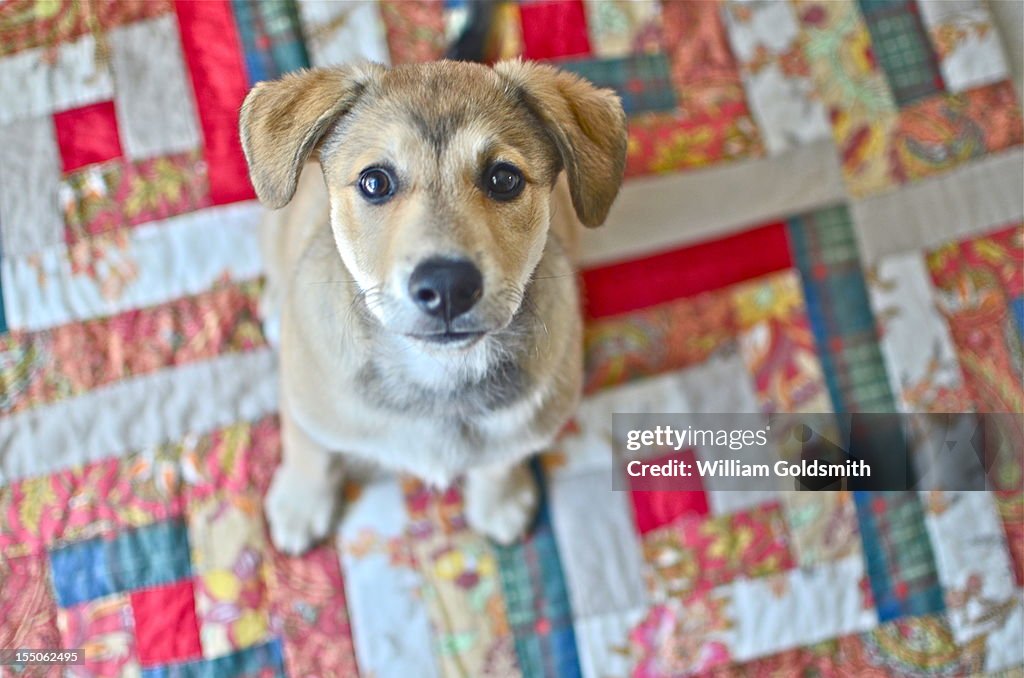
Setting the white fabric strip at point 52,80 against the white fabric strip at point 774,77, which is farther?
the white fabric strip at point 774,77

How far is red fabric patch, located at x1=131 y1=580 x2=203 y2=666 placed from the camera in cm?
227

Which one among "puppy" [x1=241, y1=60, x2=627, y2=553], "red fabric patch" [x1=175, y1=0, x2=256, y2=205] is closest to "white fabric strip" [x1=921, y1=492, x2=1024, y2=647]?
"puppy" [x1=241, y1=60, x2=627, y2=553]

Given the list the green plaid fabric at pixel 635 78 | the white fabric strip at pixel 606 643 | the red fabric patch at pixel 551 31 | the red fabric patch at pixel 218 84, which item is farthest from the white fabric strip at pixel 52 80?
the white fabric strip at pixel 606 643

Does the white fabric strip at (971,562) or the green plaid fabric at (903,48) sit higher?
the green plaid fabric at (903,48)

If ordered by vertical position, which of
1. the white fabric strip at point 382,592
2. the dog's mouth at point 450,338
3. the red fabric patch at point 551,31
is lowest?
the white fabric strip at point 382,592

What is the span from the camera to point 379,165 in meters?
1.60

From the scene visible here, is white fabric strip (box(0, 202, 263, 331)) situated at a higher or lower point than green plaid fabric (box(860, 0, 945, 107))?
lower

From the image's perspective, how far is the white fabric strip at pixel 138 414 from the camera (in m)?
2.38

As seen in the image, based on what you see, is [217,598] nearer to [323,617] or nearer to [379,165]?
[323,617]

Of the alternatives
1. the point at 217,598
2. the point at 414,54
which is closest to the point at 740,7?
the point at 414,54

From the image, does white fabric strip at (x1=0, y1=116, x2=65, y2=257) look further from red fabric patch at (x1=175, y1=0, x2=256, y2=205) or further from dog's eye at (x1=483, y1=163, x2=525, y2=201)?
dog's eye at (x1=483, y1=163, x2=525, y2=201)

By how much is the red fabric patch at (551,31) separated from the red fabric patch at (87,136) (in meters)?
1.31

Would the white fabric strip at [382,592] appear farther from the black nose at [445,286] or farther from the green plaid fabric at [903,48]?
the green plaid fabric at [903,48]

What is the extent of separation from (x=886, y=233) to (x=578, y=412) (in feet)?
3.74
